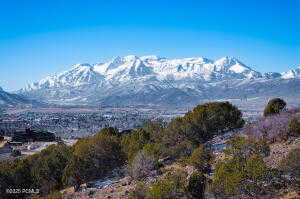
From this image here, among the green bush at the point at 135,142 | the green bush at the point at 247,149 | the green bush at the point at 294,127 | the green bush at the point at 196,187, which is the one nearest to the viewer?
the green bush at the point at 196,187

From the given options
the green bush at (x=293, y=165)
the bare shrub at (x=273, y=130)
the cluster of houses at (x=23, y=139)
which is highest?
the bare shrub at (x=273, y=130)

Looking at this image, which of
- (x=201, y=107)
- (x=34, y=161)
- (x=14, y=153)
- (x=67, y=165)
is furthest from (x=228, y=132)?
(x=14, y=153)

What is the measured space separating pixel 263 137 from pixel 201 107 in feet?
51.7

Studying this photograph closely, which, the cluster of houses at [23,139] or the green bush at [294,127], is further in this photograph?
the cluster of houses at [23,139]

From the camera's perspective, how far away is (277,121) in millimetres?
37625

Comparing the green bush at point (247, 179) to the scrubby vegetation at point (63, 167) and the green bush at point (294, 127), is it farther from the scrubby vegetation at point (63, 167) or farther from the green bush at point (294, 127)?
the scrubby vegetation at point (63, 167)

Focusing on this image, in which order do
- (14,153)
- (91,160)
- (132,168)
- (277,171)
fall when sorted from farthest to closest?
(14,153) < (91,160) < (132,168) < (277,171)

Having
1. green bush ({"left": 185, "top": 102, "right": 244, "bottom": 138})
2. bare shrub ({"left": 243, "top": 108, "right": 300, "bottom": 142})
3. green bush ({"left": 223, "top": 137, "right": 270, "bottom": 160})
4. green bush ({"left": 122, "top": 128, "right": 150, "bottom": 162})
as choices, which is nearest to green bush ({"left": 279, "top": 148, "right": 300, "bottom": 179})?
green bush ({"left": 223, "top": 137, "right": 270, "bottom": 160})

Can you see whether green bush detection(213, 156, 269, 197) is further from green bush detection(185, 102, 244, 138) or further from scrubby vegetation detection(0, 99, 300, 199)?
green bush detection(185, 102, 244, 138)

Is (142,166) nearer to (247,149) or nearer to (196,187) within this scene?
(247,149)

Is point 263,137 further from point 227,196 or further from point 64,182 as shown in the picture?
point 64,182

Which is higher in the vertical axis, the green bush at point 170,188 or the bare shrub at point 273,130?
the bare shrub at point 273,130

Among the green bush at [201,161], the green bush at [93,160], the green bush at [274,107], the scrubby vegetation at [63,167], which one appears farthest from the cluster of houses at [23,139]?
the green bush at [201,161]

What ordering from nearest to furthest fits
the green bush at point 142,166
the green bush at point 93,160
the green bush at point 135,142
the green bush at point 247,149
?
1. the green bush at point 247,149
2. the green bush at point 142,166
3. the green bush at point 93,160
4. the green bush at point 135,142
